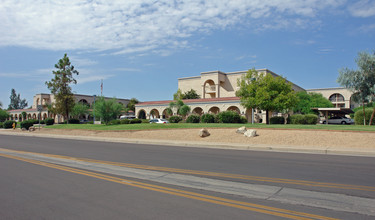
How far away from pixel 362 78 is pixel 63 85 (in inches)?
1528

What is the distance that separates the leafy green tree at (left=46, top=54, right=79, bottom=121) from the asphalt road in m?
34.2

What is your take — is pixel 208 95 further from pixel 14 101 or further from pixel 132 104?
pixel 14 101

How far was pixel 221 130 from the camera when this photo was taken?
2300cm

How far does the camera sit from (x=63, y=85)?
42719 millimetres

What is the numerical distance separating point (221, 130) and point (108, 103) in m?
18.8

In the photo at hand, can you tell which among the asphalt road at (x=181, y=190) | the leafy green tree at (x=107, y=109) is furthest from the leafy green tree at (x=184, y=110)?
the asphalt road at (x=181, y=190)

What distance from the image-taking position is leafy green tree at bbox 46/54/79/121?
140ft

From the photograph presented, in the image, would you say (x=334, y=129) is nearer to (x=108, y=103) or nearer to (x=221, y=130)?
(x=221, y=130)

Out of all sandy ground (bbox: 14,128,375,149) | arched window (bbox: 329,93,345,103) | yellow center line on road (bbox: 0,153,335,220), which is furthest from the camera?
arched window (bbox: 329,93,345,103)

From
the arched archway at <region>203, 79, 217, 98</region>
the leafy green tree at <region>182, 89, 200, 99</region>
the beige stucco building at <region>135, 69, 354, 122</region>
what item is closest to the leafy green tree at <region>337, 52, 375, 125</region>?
the beige stucco building at <region>135, 69, 354, 122</region>

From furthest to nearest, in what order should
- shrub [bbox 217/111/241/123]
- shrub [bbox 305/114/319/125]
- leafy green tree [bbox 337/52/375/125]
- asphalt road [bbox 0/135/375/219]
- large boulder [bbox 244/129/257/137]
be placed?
shrub [bbox 217/111/241/123] → shrub [bbox 305/114/319/125] → leafy green tree [bbox 337/52/375/125] → large boulder [bbox 244/129/257/137] → asphalt road [bbox 0/135/375/219]

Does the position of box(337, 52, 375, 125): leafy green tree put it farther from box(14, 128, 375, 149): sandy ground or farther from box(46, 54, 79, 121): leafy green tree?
box(46, 54, 79, 121): leafy green tree

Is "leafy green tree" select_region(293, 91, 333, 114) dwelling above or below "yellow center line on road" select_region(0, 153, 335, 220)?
above

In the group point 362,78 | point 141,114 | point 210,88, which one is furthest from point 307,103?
point 141,114
